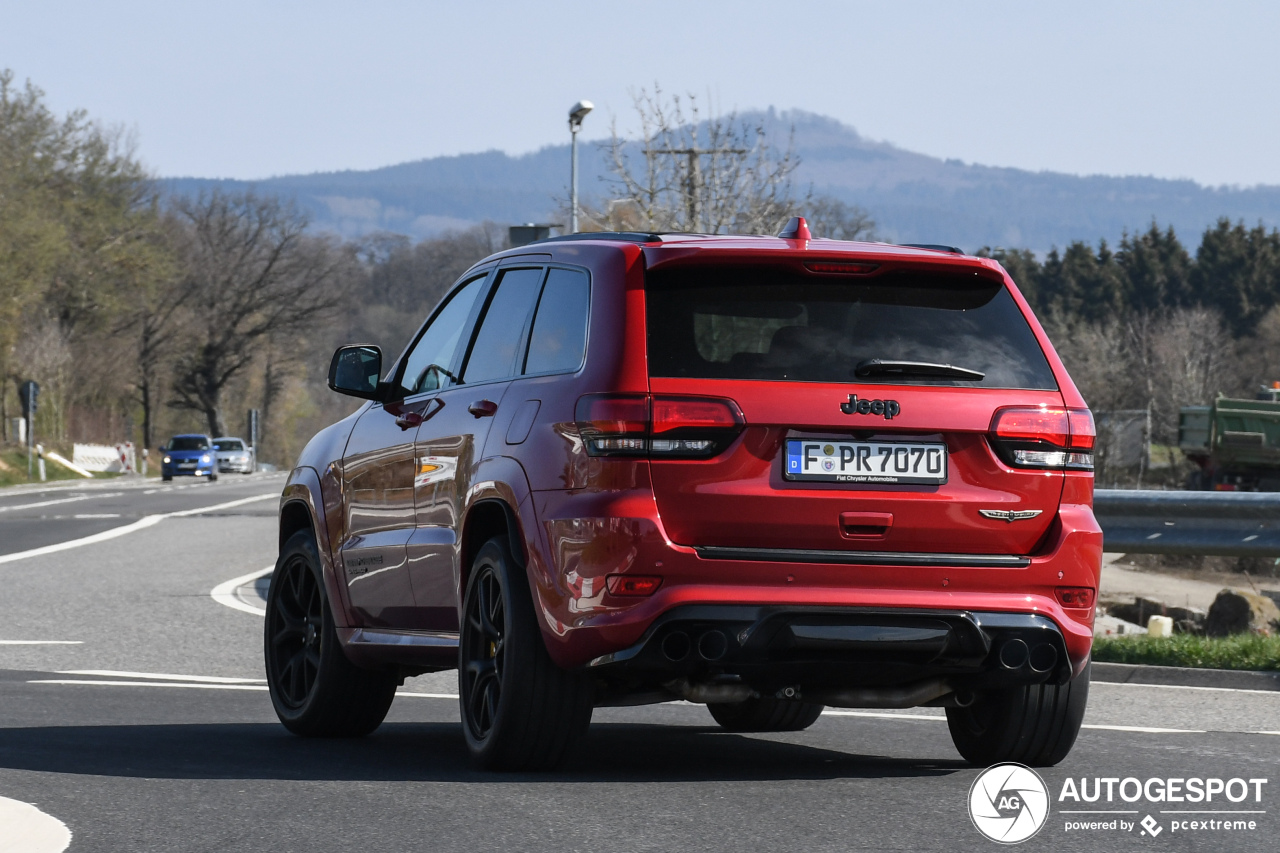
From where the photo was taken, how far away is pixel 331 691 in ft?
26.3

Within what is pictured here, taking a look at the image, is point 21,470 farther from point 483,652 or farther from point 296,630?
point 483,652

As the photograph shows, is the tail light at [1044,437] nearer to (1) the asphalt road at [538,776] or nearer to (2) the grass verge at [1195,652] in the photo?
(1) the asphalt road at [538,776]

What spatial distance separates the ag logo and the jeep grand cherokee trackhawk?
16 centimetres

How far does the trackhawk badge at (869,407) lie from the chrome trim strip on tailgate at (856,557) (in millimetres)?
439

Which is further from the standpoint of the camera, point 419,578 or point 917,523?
point 419,578

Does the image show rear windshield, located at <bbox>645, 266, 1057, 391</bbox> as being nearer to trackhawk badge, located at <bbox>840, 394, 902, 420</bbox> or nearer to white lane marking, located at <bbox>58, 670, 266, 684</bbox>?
trackhawk badge, located at <bbox>840, 394, 902, 420</bbox>

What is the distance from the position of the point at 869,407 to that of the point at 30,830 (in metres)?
2.81

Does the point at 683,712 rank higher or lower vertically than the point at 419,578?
lower

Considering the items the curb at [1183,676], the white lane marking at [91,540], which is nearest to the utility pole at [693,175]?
the white lane marking at [91,540]

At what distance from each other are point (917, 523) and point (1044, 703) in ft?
3.57

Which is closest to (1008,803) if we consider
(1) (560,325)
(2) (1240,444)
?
(1) (560,325)

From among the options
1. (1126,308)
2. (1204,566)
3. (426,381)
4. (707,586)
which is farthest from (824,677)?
(1126,308)

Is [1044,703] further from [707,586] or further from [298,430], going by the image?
[298,430]

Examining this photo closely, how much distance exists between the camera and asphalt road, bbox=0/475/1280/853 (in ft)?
18.2
